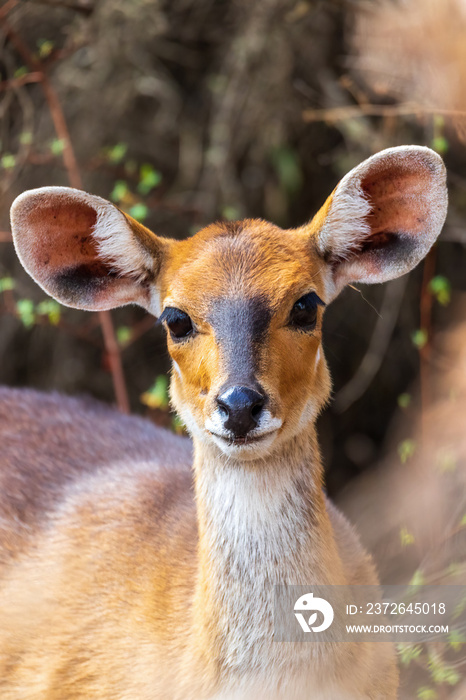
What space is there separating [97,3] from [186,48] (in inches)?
46.3

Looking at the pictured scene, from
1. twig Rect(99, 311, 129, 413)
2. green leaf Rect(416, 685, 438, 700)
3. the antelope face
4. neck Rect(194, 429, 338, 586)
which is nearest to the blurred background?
twig Rect(99, 311, 129, 413)

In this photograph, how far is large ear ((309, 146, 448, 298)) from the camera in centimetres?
303

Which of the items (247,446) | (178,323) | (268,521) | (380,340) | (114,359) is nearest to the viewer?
(247,446)

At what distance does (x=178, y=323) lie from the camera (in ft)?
9.75

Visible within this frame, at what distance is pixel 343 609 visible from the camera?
2.93m

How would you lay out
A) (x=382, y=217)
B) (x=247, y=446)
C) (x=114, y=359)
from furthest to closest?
1. (x=114, y=359)
2. (x=382, y=217)
3. (x=247, y=446)

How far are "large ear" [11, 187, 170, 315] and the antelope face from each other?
150 mm

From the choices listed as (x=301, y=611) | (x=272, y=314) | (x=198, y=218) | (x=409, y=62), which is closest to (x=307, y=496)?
(x=301, y=611)

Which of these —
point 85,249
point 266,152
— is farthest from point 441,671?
point 266,152

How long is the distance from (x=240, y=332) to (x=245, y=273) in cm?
27

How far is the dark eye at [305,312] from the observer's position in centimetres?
293

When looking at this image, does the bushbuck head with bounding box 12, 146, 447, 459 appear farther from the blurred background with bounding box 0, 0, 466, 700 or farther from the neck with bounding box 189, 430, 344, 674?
→ the blurred background with bounding box 0, 0, 466, 700

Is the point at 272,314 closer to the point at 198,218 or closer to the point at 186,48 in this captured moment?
the point at 198,218

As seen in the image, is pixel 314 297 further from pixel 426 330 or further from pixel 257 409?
pixel 426 330
